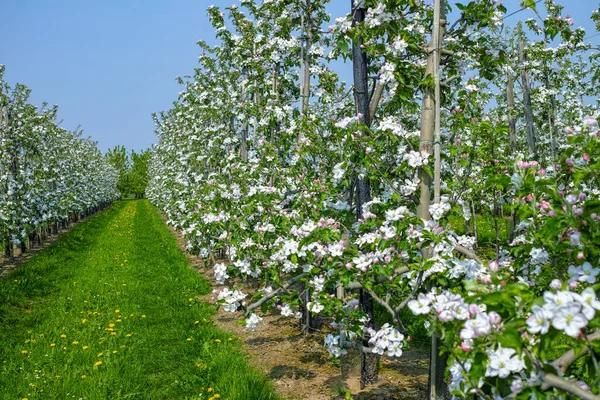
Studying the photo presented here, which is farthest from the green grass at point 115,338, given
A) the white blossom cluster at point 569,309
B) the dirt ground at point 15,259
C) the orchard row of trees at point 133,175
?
the orchard row of trees at point 133,175

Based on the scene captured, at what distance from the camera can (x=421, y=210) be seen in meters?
3.59

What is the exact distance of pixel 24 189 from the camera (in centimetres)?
1408

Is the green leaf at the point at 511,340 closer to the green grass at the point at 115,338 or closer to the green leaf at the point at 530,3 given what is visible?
the green leaf at the point at 530,3

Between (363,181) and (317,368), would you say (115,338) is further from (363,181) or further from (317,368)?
(363,181)

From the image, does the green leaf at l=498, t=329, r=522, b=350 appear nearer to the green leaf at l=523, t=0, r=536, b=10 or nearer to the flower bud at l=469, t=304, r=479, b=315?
the flower bud at l=469, t=304, r=479, b=315

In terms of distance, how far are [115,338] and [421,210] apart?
4.70 meters

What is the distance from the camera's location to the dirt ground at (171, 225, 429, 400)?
4656mm

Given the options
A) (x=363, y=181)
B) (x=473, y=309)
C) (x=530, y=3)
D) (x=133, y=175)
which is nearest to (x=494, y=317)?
(x=473, y=309)

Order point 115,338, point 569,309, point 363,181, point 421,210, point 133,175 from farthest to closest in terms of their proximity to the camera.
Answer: point 133,175 → point 115,338 → point 363,181 → point 421,210 → point 569,309

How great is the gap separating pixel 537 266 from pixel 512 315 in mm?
1412

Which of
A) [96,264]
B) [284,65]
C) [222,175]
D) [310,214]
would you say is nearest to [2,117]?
[96,264]

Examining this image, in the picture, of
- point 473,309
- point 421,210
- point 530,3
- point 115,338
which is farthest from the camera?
point 115,338

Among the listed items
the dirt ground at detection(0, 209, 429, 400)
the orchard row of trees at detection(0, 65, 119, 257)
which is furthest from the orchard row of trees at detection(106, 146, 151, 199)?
the dirt ground at detection(0, 209, 429, 400)

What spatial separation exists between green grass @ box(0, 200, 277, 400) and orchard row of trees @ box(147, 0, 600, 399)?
1128 mm
